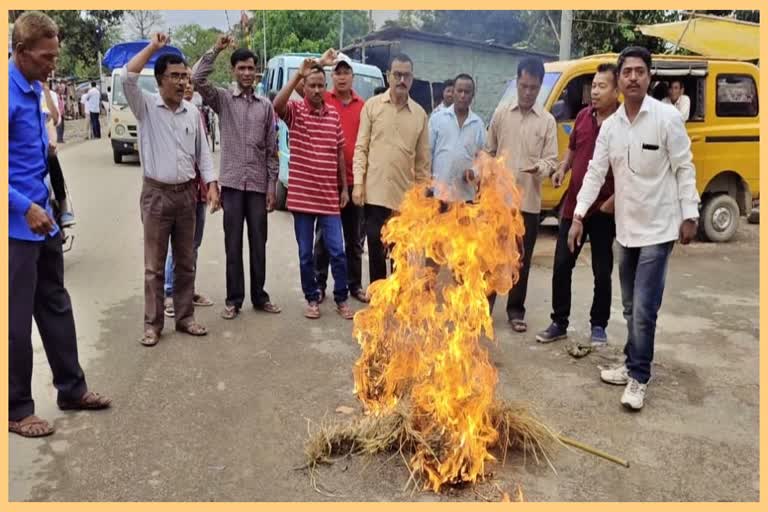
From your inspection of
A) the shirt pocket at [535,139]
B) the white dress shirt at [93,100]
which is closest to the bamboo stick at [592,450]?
the shirt pocket at [535,139]

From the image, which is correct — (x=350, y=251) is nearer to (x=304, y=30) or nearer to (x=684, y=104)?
(x=684, y=104)

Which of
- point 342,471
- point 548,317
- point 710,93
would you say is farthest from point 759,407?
point 710,93

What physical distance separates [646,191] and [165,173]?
323 cm

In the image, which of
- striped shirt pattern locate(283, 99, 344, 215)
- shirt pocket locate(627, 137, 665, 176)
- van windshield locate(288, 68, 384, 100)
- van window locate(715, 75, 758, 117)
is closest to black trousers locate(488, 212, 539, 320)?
shirt pocket locate(627, 137, 665, 176)

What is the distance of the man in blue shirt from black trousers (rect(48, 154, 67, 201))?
12 centimetres

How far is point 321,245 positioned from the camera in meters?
6.19

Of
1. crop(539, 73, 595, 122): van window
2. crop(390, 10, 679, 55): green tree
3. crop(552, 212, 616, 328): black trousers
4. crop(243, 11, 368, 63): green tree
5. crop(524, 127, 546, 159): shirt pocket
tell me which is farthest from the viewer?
crop(243, 11, 368, 63): green tree

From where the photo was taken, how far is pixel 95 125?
2427 centimetres

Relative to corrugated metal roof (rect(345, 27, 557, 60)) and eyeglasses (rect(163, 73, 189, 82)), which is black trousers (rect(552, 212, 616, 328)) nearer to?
eyeglasses (rect(163, 73, 189, 82))

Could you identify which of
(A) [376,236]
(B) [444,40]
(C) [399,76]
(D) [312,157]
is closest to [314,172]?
(D) [312,157]

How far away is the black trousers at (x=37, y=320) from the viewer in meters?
3.44

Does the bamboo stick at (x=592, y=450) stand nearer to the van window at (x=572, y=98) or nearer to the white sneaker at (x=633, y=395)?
the white sneaker at (x=633, y=395)

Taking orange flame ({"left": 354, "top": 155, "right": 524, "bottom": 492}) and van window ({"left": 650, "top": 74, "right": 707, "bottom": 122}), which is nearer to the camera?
orange flame ({"left": 354, "top": 155, "right": 524, "bottom": 492})

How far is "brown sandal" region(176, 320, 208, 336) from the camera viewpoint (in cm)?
517
